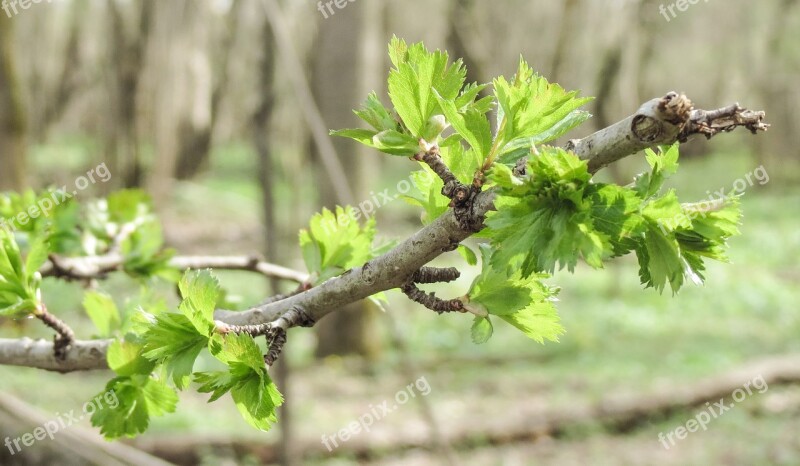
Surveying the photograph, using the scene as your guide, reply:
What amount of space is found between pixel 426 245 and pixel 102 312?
0.66m

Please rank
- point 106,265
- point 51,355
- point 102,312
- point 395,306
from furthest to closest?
point 395,306 < point 106,265 < point 102,312 < point 51,355

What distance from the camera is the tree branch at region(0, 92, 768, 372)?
61cm

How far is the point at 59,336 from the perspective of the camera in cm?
101

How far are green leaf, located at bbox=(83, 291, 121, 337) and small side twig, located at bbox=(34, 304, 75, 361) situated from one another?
0.16 m

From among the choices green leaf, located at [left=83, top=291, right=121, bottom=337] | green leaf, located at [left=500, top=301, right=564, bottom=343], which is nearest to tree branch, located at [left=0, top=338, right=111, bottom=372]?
green leaf, located at [left=83, top=291, right=121, bottom=337]

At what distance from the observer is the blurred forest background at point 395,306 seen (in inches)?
208

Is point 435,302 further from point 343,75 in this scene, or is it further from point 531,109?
point 343,75

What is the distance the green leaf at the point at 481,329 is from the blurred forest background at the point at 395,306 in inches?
16.0

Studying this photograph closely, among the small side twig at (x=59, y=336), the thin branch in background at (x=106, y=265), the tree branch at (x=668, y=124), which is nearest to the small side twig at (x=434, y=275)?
the tree branch at (x=668, y=124)

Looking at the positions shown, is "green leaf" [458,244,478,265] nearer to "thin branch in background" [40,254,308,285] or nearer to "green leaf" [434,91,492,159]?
"green leaf" [434,91,492,159]

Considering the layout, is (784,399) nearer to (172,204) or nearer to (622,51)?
(622,51)

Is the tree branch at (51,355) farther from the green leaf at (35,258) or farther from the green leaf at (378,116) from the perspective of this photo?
the green leaf at (378,116)

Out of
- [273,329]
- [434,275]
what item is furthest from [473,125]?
[273,329]

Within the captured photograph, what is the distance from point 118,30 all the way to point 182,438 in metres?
11.4
